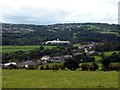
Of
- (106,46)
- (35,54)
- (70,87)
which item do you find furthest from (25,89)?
→ (106,46)

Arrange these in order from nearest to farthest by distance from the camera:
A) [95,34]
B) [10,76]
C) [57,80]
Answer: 1. [57,80]
2. [10,76]
3. [95,34]

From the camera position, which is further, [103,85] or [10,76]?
[10,76]

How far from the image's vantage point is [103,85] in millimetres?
17984

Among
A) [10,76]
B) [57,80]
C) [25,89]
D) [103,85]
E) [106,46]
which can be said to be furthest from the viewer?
[106,46]

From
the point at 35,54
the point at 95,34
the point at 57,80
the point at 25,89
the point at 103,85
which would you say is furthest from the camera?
the point at 95,34

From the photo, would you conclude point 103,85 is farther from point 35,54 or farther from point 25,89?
point 35,54

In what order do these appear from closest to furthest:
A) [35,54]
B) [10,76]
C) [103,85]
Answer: [103,85] → [10,76] → [35,54]

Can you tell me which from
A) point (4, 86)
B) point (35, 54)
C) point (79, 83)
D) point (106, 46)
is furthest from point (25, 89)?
point (106, 46)

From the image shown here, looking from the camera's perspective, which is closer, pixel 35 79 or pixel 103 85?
pixel 103 85

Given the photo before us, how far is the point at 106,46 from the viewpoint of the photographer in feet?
287

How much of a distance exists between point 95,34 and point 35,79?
12381 centimetres

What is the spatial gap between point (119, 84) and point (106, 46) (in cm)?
6990

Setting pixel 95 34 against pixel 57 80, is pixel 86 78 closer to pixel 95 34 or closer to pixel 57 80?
pixel 57 80

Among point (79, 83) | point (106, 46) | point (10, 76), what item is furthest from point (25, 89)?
point (106, 46)
